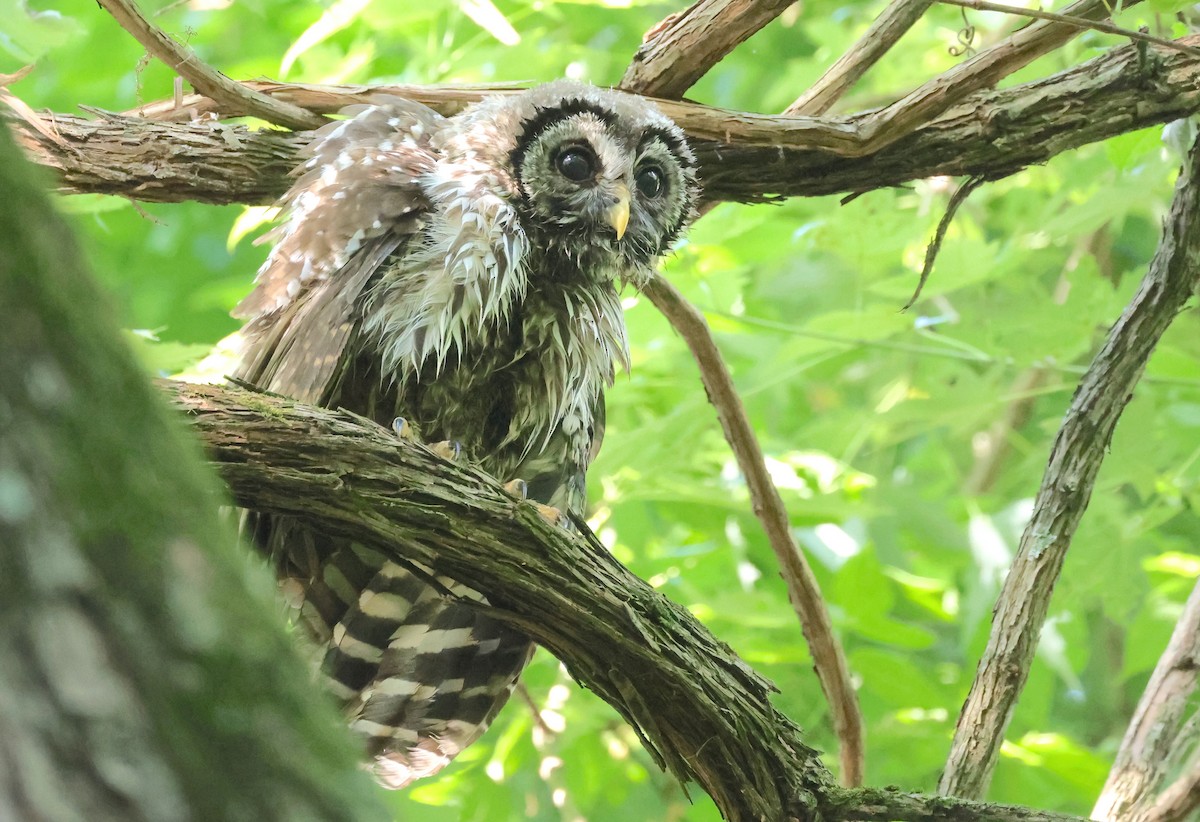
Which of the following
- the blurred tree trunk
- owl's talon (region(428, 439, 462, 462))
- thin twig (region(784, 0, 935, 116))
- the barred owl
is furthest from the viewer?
thin twig (region(784, 0, 935, 116))

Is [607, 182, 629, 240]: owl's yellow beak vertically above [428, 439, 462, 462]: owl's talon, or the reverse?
[607, 182, 629, 240]: owl's yellow beak

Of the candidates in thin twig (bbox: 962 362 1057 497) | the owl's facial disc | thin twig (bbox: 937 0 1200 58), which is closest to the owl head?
the owl's facial disc

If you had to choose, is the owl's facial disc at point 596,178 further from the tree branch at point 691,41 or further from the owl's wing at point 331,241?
the owl's wing at point 331,241

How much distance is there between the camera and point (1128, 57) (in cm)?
243

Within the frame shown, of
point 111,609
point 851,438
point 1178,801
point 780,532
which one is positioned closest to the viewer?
point 111,609

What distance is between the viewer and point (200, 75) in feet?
7.79

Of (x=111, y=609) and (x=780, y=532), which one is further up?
(x=780, y=532)

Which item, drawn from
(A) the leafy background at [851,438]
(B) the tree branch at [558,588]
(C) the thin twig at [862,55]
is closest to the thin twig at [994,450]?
(A) the leafy background at [851,438]

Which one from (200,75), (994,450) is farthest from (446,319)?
(994,450)

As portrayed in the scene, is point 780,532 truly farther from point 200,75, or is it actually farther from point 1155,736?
point 200,75

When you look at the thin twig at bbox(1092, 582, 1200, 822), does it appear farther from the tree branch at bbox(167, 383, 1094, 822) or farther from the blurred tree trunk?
the blurred tree trunk

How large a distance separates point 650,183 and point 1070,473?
47.7 inches

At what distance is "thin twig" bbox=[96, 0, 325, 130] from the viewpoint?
230cm

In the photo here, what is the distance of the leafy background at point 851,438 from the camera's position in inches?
121
